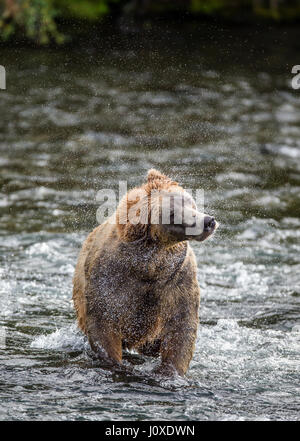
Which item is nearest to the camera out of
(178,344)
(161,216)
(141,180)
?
(161,216)

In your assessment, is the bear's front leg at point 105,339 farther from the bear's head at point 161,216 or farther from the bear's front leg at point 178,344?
the bear's head at point 161,216

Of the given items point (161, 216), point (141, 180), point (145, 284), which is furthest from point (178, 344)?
point (141, 180)

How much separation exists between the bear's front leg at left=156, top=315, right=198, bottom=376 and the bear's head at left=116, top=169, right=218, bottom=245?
80cm

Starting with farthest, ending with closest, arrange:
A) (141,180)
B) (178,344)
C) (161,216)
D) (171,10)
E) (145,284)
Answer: (171,10) < (141,180) < (178,344) < (145,284) < (161,216)

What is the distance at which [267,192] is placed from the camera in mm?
14070

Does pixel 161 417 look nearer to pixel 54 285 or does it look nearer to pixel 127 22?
pixel 54 285

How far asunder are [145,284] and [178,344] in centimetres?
60

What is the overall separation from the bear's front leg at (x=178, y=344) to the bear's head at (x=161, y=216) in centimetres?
80

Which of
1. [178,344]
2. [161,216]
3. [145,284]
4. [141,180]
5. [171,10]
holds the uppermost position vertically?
[171,10]

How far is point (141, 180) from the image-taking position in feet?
45.7

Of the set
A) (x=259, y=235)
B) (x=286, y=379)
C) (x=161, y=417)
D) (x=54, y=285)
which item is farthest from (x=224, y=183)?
(x=161, y=417)

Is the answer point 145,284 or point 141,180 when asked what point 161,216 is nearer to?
point 145,284

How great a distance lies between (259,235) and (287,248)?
593 millimetres
